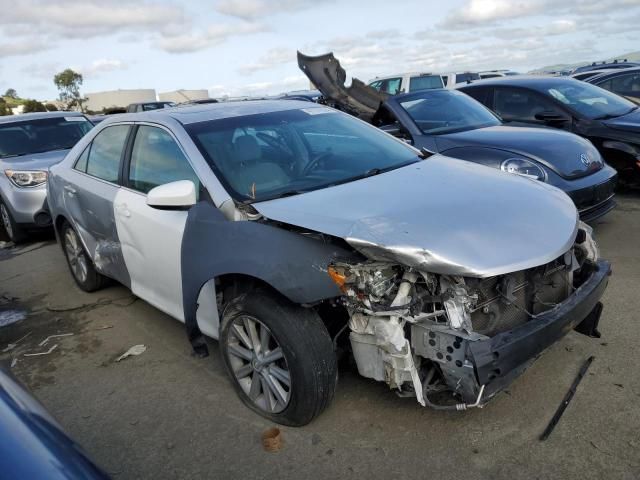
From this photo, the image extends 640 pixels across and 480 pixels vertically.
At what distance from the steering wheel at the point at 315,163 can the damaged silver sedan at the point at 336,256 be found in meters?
0.01

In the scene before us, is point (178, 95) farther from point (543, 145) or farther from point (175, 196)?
point (175, 196)

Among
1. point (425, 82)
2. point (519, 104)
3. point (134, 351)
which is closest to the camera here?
point (134, 351)

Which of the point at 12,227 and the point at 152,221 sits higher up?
the point at 152,221

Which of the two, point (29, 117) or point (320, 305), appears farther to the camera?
point (29, 117)

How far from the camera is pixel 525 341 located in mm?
2486

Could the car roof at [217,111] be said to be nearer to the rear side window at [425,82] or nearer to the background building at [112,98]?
the rear side window at [425,82]

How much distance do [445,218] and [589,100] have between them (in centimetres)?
558

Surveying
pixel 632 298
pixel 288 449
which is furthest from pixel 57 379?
pixel 632 298

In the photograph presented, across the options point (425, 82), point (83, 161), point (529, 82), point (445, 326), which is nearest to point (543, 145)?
point (529, 82)

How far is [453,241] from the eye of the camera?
96.5 inches

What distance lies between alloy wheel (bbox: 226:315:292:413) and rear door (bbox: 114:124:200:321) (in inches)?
23.6

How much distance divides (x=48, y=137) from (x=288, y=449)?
7.42m

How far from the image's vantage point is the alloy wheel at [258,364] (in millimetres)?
2875

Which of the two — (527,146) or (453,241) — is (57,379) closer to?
(453,241)
